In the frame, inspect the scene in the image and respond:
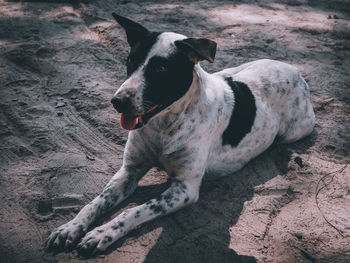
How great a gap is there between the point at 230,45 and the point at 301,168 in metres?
2.86

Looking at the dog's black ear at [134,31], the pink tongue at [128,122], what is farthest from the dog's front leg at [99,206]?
the dog's black ear at [134,31]

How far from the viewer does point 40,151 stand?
12.3 feet

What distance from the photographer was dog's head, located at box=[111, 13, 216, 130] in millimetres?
2811

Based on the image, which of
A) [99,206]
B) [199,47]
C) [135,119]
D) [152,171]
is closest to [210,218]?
[152,171]

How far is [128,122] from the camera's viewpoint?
2.94 meters

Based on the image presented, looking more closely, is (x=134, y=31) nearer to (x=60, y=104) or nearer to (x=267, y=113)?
(x=267, y=113)

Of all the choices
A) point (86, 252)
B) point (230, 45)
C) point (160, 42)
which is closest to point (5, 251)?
point (86, 252)

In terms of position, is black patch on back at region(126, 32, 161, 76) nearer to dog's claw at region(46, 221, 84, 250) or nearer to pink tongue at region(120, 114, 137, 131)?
pink tongue at region(120, 114, 137, 131)

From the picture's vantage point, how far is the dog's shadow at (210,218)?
2.82 meters

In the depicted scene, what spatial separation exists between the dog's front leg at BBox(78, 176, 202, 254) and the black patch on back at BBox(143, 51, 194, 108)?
0.79m

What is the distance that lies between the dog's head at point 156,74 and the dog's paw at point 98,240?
33.1 inches

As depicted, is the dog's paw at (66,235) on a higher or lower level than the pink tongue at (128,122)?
lower

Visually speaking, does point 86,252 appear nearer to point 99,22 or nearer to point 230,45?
point 230,45

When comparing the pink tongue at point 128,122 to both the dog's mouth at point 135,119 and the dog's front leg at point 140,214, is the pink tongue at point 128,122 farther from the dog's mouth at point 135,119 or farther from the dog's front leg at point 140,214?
the dog's front leg at point 140,214
